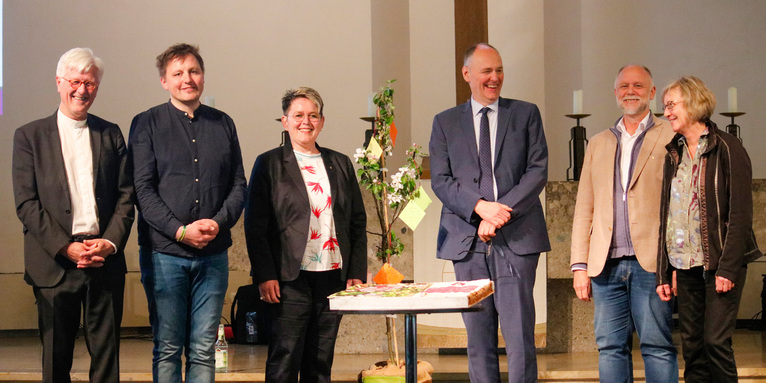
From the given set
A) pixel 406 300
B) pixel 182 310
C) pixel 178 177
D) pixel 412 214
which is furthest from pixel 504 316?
pixel 178 177

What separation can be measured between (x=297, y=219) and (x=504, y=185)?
2.74ft

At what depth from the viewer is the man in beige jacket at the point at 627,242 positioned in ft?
10.7

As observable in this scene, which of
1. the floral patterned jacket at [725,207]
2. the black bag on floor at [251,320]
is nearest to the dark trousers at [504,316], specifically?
the floral patterned jacket at [725,207]

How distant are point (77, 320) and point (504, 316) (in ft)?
5.37

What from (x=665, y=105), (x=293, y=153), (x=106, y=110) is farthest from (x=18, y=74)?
(x=665, y=105)

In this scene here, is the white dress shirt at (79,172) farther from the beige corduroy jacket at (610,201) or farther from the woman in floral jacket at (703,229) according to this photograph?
the woman in floral jacket at (703,229)

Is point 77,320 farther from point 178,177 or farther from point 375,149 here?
point 375,149

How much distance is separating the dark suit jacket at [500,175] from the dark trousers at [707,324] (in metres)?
0.56

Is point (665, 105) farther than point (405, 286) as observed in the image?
Yes

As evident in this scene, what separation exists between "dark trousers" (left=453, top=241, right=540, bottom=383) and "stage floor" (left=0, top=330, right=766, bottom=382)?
102 centimetres

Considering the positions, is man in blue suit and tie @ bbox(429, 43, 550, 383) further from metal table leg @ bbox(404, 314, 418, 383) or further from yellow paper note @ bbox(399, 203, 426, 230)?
metal table leg @ bbox(404, 314, 418, 383)

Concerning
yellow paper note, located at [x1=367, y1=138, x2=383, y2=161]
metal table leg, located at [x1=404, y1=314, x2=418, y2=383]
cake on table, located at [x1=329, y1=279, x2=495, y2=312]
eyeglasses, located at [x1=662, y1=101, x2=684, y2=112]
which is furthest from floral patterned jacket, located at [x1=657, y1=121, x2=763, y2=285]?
yellow paper note, located at [x1=367, y1=138, x2=383, y2=161]

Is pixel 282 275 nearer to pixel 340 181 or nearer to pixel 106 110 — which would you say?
pixel 340 181

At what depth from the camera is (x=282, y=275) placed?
324 centimetres
